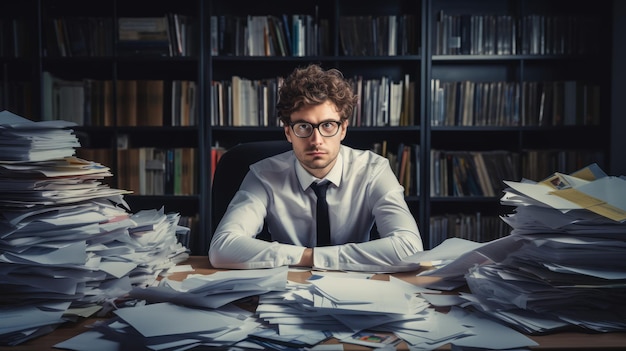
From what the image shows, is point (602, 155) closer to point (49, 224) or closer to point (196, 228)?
point (196, 228)

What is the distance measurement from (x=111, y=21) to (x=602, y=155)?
317cm

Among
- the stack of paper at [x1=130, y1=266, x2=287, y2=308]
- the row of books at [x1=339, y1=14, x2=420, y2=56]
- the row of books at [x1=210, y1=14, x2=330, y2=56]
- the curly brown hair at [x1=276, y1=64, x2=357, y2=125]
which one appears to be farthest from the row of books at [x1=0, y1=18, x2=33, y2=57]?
the stack of paper at [x1=130, y1=266, x2=287, y2=308]

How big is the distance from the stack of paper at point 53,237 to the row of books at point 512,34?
2.70m

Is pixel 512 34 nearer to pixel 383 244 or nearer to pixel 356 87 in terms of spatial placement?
pixel 356 87

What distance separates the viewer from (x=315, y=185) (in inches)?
75.8

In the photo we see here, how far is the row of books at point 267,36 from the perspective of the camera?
3.26 meters

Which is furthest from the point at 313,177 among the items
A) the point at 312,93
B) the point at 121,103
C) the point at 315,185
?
the point at 121,103

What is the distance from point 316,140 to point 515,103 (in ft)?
6.49

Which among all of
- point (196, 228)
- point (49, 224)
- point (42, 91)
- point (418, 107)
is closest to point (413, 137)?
point (418, 107)

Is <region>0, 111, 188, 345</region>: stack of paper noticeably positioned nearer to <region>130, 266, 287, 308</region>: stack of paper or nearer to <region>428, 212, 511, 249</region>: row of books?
<region>130, 266, 287, 308</region>: stack of paper

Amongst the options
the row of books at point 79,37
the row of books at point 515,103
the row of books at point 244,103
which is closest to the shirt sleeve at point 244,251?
the row of books at point 244,103

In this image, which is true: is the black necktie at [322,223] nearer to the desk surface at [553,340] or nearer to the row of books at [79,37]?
the desk surface at [553,340]

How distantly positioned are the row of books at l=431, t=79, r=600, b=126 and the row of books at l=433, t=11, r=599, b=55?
208 millimetres

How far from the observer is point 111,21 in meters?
3.27
